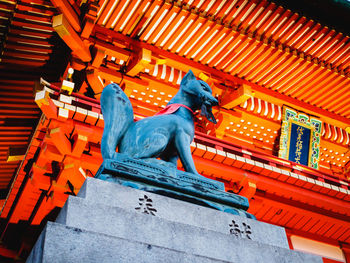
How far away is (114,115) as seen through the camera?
357 cm

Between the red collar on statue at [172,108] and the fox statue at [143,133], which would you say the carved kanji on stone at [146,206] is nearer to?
the fox statue at [143,133]

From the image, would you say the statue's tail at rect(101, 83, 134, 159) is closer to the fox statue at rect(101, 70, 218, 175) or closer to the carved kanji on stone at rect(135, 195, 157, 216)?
the fox statue at rect(101, 70, 218, 175)

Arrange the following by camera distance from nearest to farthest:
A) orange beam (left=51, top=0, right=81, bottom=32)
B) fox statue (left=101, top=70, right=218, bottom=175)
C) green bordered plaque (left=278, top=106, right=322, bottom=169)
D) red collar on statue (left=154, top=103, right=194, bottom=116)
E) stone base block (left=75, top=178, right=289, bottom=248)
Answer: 1. stone base block (left=75, top=178, right=289, bottom=248)
2. fox statue (left=101, top=70, right=218, bottom=175)
3. red collar on statue (left=154, top=103, right=194, bottom=116)
4. orange beam (left=51, top=0, right=81, bottom=32)
5. green bordered plaque (left=278, top=106, right=322, bottom=169)

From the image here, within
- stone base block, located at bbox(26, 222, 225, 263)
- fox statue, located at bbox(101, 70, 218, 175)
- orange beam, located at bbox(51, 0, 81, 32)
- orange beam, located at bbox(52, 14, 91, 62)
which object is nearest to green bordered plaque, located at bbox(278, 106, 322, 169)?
orange beam, located at bbox(52, 14, 91, 62)

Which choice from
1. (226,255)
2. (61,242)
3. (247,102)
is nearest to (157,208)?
(226,255)

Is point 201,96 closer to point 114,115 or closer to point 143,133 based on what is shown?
point 143,133

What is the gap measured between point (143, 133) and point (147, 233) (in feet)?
3.70

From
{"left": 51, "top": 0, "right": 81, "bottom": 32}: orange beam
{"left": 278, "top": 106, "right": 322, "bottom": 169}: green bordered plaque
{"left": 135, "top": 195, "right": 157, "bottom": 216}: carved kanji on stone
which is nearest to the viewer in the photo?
{"left": 135, "top": 195, "right": 157, "bottom": 216}: carved kanji on stone

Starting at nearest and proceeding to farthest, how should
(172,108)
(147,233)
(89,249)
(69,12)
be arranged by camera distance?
(89,249), (147,233), (172,108), (69,12)

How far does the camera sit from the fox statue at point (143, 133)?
3.50 meters

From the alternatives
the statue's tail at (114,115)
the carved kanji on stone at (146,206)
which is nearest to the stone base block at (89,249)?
the carved kanji on stone at (146,206)

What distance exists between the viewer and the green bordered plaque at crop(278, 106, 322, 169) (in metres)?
8.81

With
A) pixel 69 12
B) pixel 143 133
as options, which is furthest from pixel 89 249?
pixel 69 12

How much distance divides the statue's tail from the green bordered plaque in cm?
561
